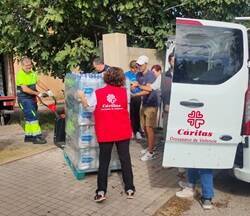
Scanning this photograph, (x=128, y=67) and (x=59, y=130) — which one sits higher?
(x=128, y=67)

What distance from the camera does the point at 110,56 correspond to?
29.9ft

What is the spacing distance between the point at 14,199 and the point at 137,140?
382cm

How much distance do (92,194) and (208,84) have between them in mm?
2076

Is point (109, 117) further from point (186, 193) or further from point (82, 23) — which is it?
point (82, 23)

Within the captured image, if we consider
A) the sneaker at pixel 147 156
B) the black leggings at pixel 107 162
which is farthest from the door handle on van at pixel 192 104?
the sneaker at pixel 147 156

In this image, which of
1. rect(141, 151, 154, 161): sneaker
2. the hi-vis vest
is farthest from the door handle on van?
the hi-vis vest

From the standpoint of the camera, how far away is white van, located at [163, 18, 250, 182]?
479 centimetres

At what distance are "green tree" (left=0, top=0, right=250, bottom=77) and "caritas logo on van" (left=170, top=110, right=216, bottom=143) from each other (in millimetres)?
4853

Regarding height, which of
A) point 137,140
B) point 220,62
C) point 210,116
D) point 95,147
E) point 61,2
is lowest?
point 137,140

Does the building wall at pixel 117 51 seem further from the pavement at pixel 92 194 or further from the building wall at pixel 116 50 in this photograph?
the pavement at pixel 92 194

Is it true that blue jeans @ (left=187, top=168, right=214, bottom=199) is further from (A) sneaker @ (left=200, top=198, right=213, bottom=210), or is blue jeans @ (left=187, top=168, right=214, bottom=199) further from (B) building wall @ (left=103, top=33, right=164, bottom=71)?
(B) building wall @ (left=103, top=33, right=164, bottom=71)

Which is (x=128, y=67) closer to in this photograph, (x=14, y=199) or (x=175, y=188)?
(x=175, y=188)

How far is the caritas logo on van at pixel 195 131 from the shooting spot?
4816 millimetres

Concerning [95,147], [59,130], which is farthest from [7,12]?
[95,147]
